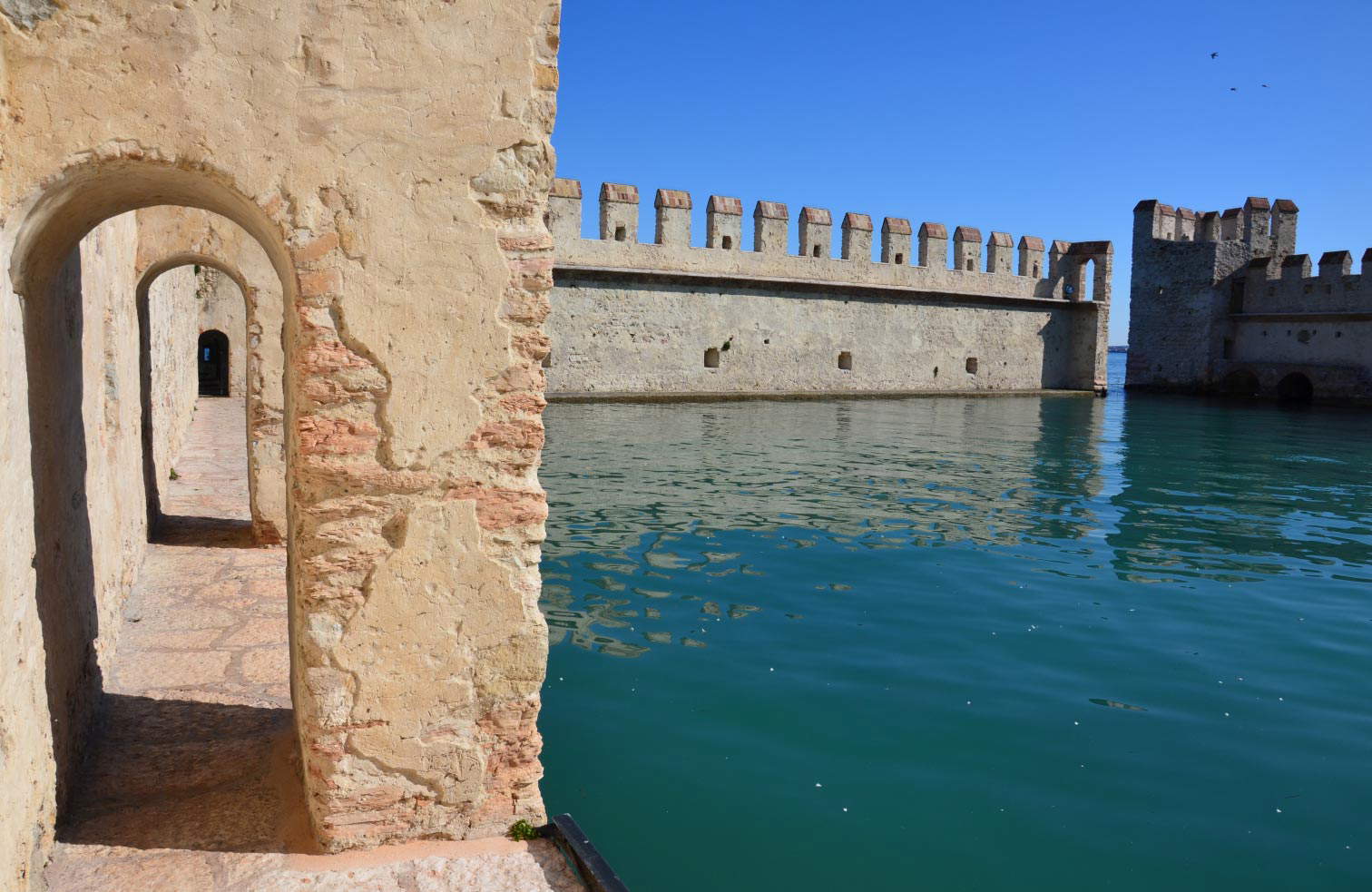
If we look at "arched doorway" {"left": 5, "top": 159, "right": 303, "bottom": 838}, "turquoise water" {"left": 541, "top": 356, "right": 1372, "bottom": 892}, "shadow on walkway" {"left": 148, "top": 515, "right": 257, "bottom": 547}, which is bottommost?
"turquoise water" {"left": 541, "top": 356, "right": 1372, "bottom": 892}

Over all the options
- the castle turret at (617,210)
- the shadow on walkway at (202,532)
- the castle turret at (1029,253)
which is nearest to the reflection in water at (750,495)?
the shadow on walkway at (202,532)

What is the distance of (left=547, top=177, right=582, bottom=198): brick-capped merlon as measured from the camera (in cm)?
1806

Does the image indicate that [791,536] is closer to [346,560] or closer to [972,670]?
[972,670]

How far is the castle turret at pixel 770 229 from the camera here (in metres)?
20.9

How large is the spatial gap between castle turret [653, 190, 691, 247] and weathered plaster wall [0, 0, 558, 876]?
17.0m

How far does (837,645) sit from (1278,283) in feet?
90.1

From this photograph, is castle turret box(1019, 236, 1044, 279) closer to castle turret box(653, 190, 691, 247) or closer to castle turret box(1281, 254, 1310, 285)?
castle turret box(1281, 254, 1310, 285)

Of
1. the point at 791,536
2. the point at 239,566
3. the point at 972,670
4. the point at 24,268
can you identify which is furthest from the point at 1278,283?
the point at 24,268

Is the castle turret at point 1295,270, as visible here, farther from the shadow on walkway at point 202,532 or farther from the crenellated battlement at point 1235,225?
the shadow on walkway at point 202,532

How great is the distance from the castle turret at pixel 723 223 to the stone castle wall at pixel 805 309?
33mm

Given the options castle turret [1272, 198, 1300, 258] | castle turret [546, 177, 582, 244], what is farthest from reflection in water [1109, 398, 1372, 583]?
castle turret [1272, 198, 1300, 258]

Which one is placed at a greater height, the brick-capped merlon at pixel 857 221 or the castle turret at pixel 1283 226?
the castle turret at pixel 1283 226

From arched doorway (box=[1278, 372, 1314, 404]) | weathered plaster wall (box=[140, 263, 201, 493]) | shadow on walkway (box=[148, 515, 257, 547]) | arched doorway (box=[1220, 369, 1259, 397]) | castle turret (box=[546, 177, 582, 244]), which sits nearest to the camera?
shadow on walkway (box=[148, 515, 257, 547])

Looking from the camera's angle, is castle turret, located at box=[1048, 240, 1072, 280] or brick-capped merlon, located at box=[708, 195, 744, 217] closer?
brick-capped merlon, located at box=[708, 195, 744, 217]
